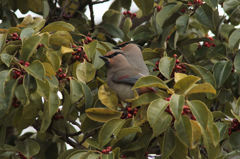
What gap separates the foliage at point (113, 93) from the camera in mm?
1772

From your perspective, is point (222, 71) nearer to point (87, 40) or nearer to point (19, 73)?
point (87, 40)

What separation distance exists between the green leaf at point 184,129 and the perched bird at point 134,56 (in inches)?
24.9

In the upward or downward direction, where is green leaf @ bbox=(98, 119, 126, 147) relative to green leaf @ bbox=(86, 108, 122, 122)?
downward

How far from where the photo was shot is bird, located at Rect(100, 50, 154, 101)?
2.22m

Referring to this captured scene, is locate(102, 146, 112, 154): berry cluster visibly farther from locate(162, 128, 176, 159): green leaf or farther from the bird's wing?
the bird's wing

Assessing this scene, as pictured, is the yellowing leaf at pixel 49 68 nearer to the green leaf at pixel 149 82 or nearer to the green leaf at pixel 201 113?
the green leaf at pixel 149 82

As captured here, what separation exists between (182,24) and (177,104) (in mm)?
789

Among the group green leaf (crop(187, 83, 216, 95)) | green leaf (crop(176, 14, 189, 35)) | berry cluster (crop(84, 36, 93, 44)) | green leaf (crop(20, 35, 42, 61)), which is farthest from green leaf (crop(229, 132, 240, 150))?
green leaf (crop(20, 35, 42, 61))

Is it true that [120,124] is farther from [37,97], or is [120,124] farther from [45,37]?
[45,37]

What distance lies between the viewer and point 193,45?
8.65ft

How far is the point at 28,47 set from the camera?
1.86 meters

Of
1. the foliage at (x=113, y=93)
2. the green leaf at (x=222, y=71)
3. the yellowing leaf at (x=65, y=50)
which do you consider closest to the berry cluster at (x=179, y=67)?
the foliage at (x=113, y=93)

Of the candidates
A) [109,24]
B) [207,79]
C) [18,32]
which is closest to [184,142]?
[207,79]

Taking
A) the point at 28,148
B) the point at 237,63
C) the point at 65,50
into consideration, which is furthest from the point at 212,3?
the point at 28,148
